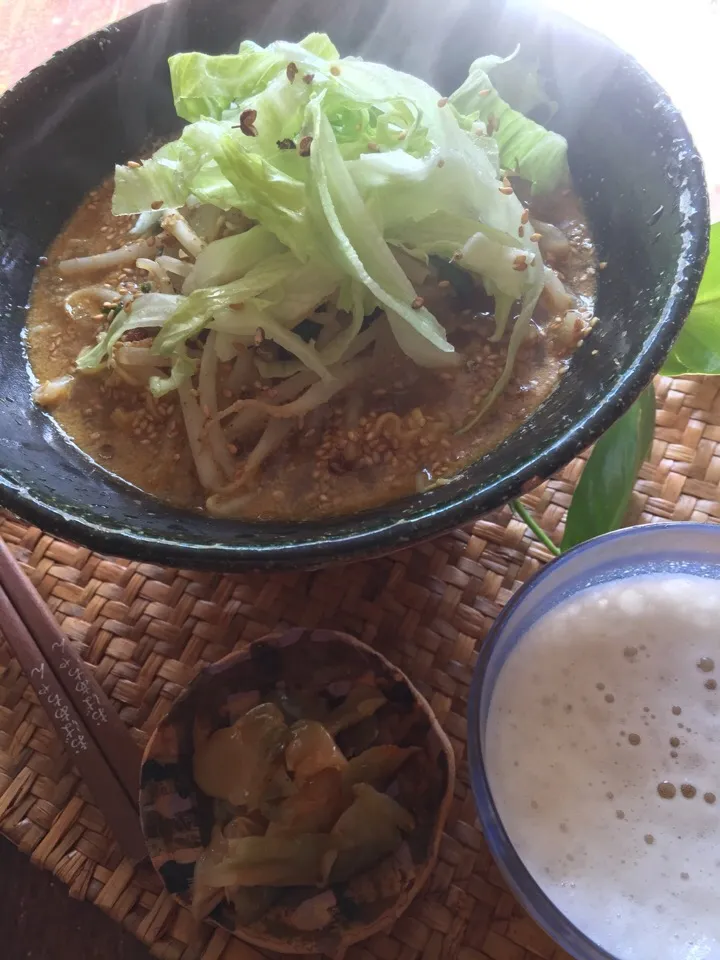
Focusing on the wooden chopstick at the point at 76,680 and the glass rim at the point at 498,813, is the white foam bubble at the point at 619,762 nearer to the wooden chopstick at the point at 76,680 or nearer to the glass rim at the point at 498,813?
the glass rim at the point at 498,813

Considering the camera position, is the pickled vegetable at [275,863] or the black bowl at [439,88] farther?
the pickled vegetable at [275,863]

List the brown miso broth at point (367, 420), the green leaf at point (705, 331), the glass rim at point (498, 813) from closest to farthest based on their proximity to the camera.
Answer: the glass rim at point (498, 813), the brown miso broth at point (367, 420), the green leaf at point (705, 331)

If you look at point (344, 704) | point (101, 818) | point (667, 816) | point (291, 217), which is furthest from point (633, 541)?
point (101, 818)

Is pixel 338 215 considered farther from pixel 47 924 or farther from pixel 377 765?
pixel 47 924

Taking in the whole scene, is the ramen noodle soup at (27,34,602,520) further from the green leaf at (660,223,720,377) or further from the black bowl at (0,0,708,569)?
the green leaf at (660,223,720,377)

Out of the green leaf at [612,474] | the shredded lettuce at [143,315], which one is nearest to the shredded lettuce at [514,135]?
the green leaf at [612,474]
